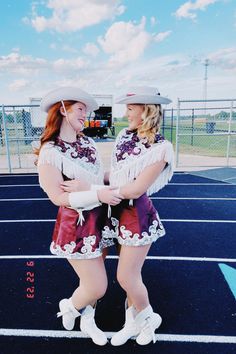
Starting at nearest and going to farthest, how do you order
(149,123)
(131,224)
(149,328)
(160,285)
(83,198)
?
(83,198), (149,123), (131,224), (149,328), (160,285)

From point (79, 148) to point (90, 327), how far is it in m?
1.44

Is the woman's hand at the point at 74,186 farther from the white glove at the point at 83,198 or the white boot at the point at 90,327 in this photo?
the white boot at the point at 90,327

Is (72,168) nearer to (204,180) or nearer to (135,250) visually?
(135,250)

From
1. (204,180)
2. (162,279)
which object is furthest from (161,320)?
(204,180)

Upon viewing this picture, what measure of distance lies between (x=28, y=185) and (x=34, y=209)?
2029 millimetres

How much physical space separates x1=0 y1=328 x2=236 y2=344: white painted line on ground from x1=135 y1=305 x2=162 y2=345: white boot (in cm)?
13

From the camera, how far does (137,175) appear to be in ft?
6.21

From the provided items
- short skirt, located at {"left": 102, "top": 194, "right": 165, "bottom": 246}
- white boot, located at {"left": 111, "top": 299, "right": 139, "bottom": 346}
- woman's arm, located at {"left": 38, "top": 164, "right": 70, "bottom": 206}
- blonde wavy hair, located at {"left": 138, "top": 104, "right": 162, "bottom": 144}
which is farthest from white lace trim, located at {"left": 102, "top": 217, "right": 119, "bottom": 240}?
white boot, located at {"left": 111, "top": 299, "right": 139, "bottom": 346}

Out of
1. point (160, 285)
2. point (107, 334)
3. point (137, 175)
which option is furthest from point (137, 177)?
point (160, 285)

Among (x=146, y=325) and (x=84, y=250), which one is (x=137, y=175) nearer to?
(x=84, y=250)

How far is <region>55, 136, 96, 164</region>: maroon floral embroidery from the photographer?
6.22 ft

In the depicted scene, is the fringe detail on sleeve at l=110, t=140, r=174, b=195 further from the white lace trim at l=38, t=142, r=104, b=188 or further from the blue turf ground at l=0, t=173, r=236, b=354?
the blue turf ground at l=0, t=173, r=236, b=354

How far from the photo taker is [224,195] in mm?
6320

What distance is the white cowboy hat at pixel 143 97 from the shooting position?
183 centimetres
